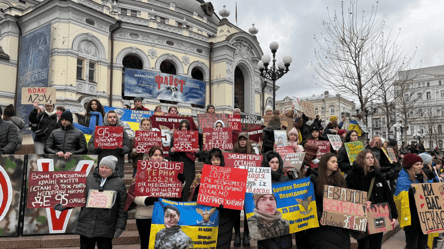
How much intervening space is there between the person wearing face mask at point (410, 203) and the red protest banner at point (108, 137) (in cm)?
516

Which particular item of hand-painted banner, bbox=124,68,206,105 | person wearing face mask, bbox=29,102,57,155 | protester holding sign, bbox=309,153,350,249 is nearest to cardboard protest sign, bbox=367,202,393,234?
protester holding sign, bbox=309,153,350,249

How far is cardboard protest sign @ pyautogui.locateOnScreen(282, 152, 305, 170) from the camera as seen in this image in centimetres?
572

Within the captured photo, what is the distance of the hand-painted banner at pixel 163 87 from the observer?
2449cm

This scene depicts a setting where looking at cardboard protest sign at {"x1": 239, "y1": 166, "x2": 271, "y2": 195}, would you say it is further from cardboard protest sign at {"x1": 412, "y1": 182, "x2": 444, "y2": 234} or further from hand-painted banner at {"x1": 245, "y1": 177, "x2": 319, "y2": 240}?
cardboard protest sign at {"x1": 412, "y1": 182, "x2": 444, "y2": 234}

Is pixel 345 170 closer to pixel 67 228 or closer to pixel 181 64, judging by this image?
pixel 67 228

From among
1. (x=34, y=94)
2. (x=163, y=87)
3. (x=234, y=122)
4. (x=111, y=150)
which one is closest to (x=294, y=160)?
(x=111, y=150)

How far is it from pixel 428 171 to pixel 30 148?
1073cm

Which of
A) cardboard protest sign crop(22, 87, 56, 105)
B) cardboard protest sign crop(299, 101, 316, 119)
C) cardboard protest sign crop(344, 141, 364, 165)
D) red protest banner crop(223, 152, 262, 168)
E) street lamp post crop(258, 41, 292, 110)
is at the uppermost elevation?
street lamp post crop(258, 41, 292, 110)

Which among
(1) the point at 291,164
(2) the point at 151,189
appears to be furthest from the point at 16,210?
(1) the point at 291,164

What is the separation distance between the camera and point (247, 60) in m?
31.2

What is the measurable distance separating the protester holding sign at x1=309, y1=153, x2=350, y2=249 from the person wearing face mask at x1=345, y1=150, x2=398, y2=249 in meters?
0.38

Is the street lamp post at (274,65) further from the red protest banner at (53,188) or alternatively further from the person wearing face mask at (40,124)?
the red protest banner at (53,188)

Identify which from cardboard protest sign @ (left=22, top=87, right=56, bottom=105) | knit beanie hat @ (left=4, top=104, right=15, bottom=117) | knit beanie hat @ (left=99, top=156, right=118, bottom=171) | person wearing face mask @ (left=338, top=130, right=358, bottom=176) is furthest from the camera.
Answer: cardboard protest sign @ (left=22, top=87, right=56, bottom=105)

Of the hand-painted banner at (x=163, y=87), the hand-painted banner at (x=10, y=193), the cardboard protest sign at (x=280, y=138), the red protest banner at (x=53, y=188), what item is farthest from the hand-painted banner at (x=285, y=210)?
the hand-painted banner at (x=163, y=87)
